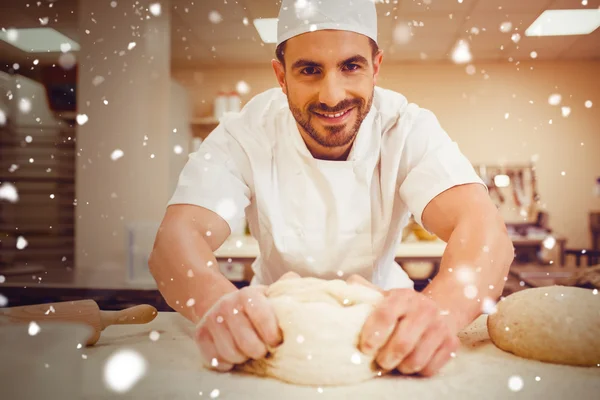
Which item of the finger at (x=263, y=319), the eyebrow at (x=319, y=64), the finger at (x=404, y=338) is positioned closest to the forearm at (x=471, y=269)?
the finger at (x=404, y=338)

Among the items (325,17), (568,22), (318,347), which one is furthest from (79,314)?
(568,22)

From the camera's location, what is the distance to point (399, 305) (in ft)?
1.72

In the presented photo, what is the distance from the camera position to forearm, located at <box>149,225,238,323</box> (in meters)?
Answer: 0.67

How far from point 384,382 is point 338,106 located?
52 centimetres

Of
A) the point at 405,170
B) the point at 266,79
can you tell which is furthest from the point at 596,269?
the point at 266,79

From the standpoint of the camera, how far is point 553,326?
60 centimetres

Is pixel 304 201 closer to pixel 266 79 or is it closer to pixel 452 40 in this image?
pixel 266 79

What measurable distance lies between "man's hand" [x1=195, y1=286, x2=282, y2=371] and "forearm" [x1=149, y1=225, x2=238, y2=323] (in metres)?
0.11

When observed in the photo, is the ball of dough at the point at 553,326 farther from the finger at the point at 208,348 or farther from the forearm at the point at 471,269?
the finger at the point at 208,348

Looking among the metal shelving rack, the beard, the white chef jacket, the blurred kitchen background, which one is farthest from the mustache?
the metal shelving rack

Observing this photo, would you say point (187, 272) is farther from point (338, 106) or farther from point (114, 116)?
point (114, 116)

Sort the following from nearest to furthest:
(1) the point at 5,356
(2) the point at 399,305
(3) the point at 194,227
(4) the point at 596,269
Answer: (1) the point at 5,356 < (2) the point at 399,305 < (3) the point at 194,227 < (4) the point at 596,269

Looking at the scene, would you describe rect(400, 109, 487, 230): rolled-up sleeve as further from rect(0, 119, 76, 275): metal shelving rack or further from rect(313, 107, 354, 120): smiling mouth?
rect(0, 119, 76, 275): metal shelving rack

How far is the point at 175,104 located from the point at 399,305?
149 cm
